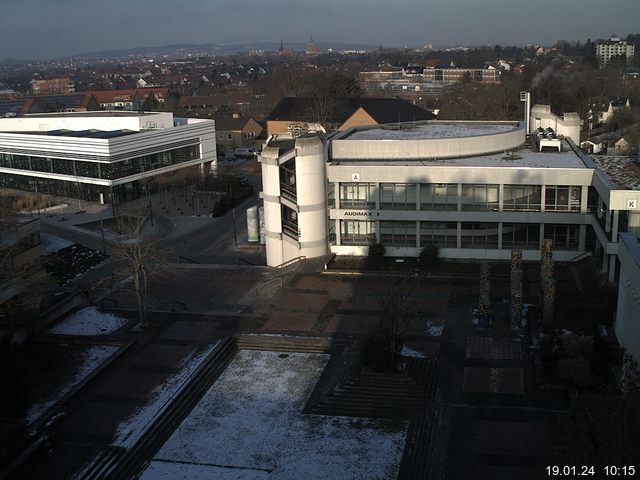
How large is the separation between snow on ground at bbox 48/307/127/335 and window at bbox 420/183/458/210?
1596 cm

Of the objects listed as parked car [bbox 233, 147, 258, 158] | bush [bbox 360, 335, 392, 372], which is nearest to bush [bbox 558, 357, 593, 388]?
bush [bbox 360, 335, 392, 372]

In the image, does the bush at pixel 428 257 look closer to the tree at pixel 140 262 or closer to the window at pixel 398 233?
the window at pixel 398 233

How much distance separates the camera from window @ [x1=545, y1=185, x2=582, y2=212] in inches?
1377

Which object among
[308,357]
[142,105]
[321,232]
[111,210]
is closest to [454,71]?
[142,105]

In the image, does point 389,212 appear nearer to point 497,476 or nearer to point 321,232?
point 321,232

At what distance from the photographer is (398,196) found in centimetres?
3681

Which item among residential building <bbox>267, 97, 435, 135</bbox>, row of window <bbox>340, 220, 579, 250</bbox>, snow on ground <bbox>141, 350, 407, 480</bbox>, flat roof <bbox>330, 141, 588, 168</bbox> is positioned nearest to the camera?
snow on ground <bbox>141, 350, 407, 480</bbox>

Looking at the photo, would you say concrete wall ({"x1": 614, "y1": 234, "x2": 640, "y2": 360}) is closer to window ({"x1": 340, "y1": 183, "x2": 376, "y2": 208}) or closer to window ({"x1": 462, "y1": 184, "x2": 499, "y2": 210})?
window ({"x1": 462, "y1": 184, "x2": 499, "y2": 210})

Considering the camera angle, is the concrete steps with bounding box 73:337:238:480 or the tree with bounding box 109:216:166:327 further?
the tree with bounding box 109:216:166:327

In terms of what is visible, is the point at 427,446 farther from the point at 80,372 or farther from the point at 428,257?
the point at 428,257

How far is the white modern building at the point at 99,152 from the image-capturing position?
55.2m

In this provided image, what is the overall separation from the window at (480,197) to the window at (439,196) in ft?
1.63

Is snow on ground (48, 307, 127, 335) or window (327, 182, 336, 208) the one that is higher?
window (327, 182, 336, 208)

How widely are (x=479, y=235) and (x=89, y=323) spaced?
19.3m
